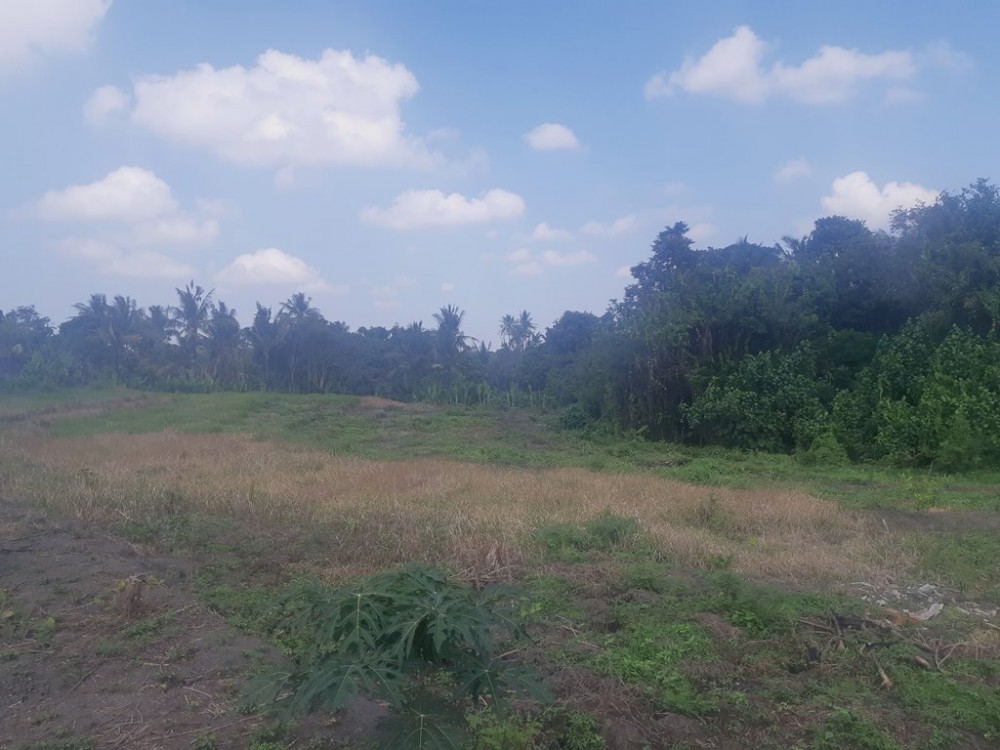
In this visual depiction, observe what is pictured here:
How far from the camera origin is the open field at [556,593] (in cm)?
431

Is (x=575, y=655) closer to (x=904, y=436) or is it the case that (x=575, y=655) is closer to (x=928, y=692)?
(x=928, y=692)

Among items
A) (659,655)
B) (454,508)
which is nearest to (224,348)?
(454,508)

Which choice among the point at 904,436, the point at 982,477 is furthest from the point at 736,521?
the point at 904,436

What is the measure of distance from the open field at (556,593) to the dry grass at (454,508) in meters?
0.05

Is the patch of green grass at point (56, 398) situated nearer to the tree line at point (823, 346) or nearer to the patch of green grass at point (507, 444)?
the patch of green grass at point (507, 444)

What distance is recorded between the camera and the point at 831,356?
78.4ft

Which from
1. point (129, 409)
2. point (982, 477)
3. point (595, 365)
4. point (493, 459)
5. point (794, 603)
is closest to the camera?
point (794, 603)

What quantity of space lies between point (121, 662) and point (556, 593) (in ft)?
10.6

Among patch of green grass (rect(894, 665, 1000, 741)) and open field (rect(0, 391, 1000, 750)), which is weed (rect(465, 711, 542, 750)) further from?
patch of green grass (rect(894, 665, 1000, 741))

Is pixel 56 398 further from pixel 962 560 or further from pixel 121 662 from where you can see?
pixel 962 560

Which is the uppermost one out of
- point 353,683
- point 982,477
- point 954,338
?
point 954,338

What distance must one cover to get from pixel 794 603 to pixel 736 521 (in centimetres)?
379

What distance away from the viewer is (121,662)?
525cm

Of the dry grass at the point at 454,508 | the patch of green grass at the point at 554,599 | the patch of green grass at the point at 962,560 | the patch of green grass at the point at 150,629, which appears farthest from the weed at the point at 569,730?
the patch of green grass at the point at 962,560
